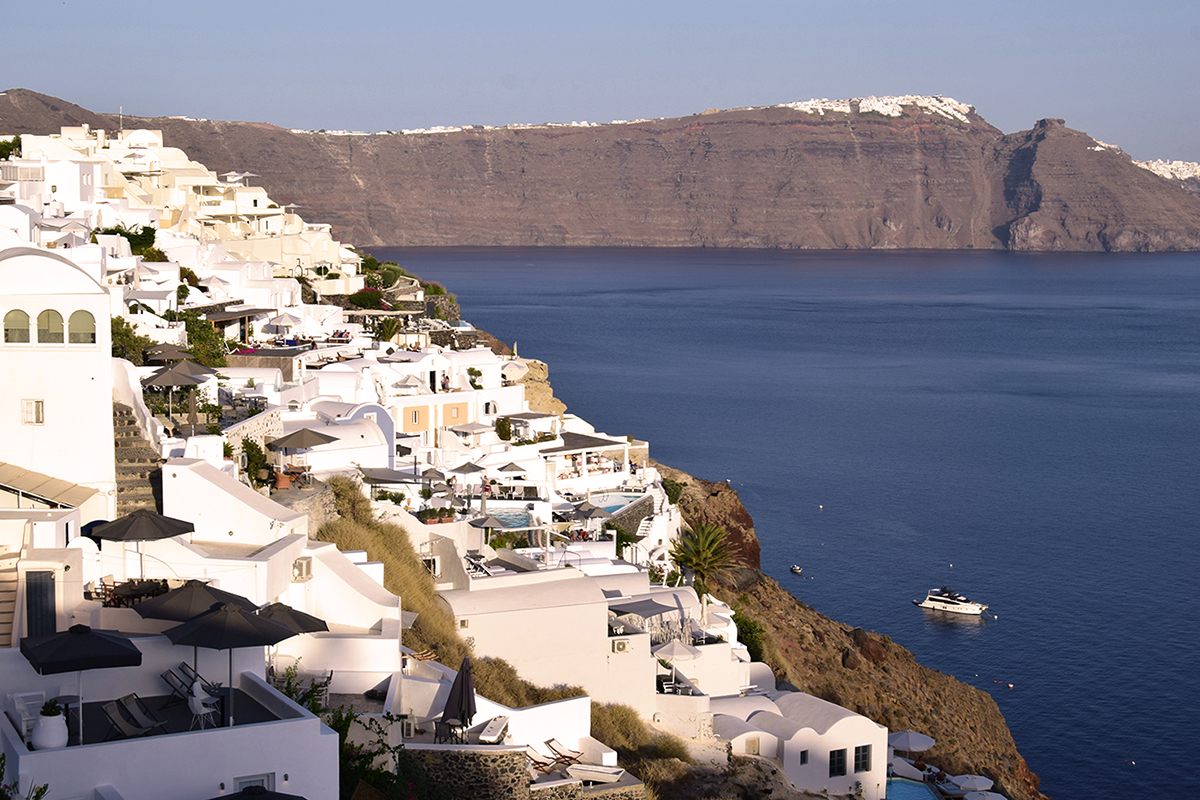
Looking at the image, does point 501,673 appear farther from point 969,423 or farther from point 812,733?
point 969,423

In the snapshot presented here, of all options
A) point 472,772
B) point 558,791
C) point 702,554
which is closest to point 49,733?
point 472,772

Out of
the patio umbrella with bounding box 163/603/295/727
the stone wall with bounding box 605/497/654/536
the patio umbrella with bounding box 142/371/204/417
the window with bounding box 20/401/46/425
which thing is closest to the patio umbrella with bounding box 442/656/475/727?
the patio umbrella with bounding box 163/603/295/727

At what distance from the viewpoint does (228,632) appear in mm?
7766

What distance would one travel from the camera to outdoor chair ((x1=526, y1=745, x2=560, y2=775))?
33.9 feet

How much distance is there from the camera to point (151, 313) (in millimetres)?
21484

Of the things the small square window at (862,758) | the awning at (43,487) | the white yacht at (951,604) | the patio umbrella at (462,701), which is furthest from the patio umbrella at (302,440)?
the white yacht at (951,604)

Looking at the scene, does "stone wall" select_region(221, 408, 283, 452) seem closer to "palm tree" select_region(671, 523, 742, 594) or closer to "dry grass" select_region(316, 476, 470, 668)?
"dry grass" select_region(316, 476, 470, 668)

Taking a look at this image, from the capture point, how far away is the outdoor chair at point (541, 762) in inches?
406

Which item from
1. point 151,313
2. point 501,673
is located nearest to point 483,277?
point 151,313

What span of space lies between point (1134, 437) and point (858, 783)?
45.9 metres

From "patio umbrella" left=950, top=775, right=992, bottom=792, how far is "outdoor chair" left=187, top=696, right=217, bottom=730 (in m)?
13.1

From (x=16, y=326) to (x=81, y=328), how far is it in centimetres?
52

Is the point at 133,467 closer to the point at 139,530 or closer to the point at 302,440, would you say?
the point at 139,530

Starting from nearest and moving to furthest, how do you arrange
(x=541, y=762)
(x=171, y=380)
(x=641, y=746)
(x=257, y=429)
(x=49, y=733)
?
(x=49, y=733), (x=541, y=762), (x=641, y=746), (x=171, y=380), (x=257, y=429)
